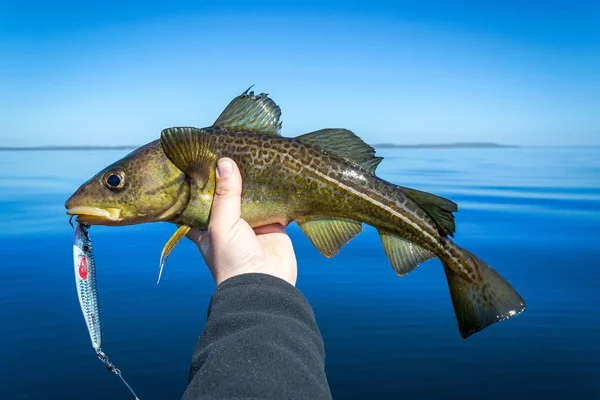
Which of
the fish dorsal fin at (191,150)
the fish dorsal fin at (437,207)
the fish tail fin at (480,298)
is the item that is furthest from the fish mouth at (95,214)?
the fish tail fin at (480,298)

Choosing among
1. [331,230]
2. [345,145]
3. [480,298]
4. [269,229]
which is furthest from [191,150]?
[480,298]

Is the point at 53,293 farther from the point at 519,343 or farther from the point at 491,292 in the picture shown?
the point at 491,292

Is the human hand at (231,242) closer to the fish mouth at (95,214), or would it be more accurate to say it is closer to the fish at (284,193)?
the fish at (284,193)

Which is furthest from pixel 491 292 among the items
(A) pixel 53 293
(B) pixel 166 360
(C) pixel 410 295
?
(A) pixel 53 293

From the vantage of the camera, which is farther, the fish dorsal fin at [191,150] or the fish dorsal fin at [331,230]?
the fish dorsal fin at [331,230]

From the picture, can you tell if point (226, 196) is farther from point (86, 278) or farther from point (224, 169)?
point (86, 278)

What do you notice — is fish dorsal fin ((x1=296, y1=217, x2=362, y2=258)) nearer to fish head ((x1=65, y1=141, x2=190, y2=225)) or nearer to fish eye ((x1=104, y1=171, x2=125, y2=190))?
fish head ((x1=65, y1=141, x2=190, y2=225))

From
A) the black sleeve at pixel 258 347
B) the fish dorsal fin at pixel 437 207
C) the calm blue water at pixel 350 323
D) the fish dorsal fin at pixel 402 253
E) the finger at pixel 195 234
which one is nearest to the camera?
the black sleeve at pixel 258 347
